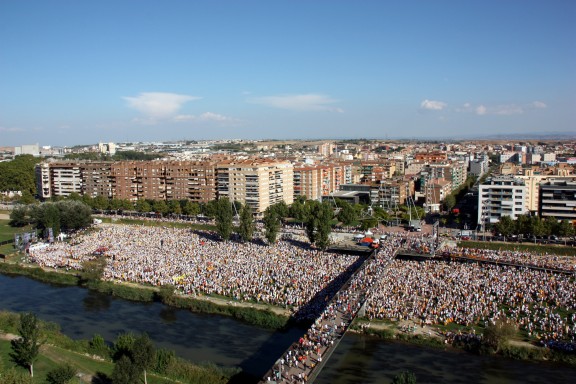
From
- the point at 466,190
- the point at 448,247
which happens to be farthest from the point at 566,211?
the point at 466,190

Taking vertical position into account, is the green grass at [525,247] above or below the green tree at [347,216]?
below

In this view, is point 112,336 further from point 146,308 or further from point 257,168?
point 257,168

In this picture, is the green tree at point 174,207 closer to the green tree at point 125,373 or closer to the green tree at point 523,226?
the green tree at point 523,226

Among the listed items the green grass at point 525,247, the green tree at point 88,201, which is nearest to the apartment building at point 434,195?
the green grass at point 525,247

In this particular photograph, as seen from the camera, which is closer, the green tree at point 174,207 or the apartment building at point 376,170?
the green tree at point 174,207

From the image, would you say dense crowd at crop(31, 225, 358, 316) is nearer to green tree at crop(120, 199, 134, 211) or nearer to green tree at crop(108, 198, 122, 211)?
green tree at crop(120, 199, 134, 211)

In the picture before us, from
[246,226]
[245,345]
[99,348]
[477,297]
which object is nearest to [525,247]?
[477,297]

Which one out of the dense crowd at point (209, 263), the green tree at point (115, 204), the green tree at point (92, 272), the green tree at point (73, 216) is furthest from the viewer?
the green tree at point (115, 204)
